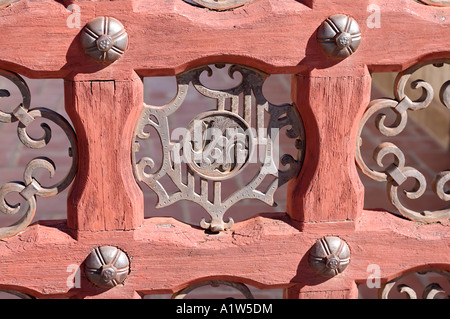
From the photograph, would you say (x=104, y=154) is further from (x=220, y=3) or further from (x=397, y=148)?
(x=397, y=148)

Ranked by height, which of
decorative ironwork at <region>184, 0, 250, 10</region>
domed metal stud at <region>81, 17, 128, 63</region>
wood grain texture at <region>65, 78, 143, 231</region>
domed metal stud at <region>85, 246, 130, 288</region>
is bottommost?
domed metal stud at <region>85, 246, 130, 288</region>

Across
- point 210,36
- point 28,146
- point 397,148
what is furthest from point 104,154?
point 397,148

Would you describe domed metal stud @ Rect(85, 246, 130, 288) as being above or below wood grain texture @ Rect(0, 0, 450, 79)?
below

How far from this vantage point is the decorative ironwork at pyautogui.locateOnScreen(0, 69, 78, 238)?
1.62m

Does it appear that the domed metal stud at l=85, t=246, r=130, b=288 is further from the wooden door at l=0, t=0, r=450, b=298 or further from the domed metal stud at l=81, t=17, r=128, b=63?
the domed metal stud at l=81, t=17, r=128, b=63

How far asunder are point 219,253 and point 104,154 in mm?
334

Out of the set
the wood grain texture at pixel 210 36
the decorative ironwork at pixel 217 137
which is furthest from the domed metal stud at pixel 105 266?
the wood grain texture at pixel 210 36

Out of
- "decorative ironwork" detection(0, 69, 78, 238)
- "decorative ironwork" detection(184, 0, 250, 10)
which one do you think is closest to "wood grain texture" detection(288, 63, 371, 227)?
"decorative ironwork" detection(184, 0, 250, 10)

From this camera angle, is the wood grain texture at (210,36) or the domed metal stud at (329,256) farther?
the domed metal stud at (329,256)

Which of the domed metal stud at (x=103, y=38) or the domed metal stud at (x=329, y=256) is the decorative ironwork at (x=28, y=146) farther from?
the domed metal stud at (x=329, y=256)

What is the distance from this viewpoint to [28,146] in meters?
1.64

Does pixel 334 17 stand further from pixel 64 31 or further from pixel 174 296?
pixel 174 296

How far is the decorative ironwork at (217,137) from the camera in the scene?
165cm

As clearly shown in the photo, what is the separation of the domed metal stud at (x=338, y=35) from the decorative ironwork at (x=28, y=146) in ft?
1.83
